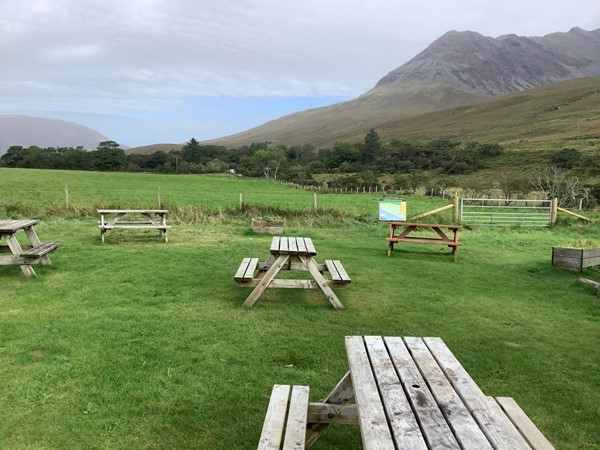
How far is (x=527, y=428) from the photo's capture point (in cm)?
231

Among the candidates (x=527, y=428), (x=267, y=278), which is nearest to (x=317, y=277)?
(x=267, y=278)

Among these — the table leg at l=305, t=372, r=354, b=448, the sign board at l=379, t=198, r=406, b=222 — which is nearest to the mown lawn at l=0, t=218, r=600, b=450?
the table leg at l=305, t=372, r=354, b=448

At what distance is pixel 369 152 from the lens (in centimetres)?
8831

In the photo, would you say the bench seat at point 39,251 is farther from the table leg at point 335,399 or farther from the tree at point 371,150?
the tree at point 371,150

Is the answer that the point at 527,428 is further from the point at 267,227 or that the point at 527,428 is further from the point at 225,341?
the point at 267,227

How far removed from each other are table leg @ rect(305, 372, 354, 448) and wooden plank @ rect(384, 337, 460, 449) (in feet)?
1.22

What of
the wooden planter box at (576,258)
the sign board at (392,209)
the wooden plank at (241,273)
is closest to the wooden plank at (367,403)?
the wooden plank at (241,273)

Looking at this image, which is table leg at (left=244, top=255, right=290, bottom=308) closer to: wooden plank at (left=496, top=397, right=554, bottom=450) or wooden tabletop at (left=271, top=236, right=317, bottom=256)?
wooden tabletop at (left=271, top=236, right=317, bottom=256)

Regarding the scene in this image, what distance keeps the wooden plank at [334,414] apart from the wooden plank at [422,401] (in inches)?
17.9

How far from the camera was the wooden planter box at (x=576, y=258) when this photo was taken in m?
8.47

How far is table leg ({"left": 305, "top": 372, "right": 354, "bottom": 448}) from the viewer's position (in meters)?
2.73

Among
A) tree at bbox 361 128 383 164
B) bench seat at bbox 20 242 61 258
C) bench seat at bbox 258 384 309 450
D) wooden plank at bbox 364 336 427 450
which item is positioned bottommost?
bench seat at bbox 258 384 309 450

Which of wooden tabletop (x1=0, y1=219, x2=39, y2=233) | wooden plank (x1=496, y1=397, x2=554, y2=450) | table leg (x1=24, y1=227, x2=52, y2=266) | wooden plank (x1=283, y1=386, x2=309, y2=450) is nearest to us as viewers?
wooden plank (x1=496, y1=397, x2=554, y2=450)

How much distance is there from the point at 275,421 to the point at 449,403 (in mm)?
972
